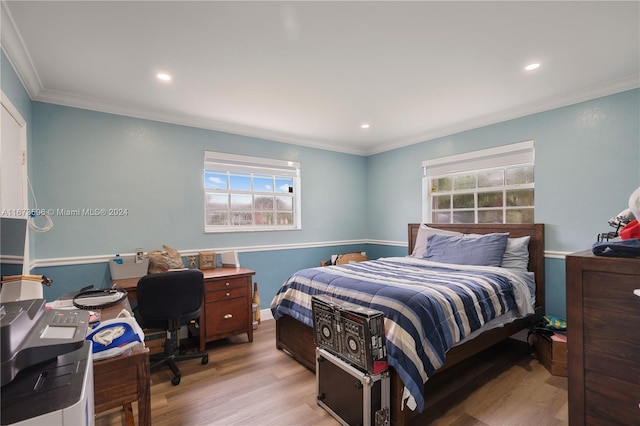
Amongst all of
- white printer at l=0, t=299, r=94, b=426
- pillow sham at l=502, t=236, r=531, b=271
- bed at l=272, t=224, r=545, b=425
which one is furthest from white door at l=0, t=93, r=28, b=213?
pillow sham at l=502, t=236, r=531, b=271

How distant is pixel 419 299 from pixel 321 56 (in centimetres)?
Result: 179

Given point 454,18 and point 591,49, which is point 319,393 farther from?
point 591,49

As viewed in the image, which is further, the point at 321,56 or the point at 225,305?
the point at 225,305

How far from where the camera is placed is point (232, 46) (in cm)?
202

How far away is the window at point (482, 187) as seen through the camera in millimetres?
3293

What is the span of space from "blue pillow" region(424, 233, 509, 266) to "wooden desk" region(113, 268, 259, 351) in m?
2.09

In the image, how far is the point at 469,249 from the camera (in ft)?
10.3

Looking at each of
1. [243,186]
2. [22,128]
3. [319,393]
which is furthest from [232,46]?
[319,393]

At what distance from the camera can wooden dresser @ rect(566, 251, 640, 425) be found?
46.9 inches

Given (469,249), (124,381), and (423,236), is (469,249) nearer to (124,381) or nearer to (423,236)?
(423,236)

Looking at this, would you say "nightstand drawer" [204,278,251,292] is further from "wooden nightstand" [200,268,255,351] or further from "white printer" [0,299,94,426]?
"white printer" [0,299,94,426]

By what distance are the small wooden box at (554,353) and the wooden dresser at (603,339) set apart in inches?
54.9

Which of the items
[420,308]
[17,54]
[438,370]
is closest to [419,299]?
[420,308]

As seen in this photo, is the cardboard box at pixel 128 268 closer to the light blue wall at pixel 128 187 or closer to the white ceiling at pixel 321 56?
the light blue wall at pixel 128 187
